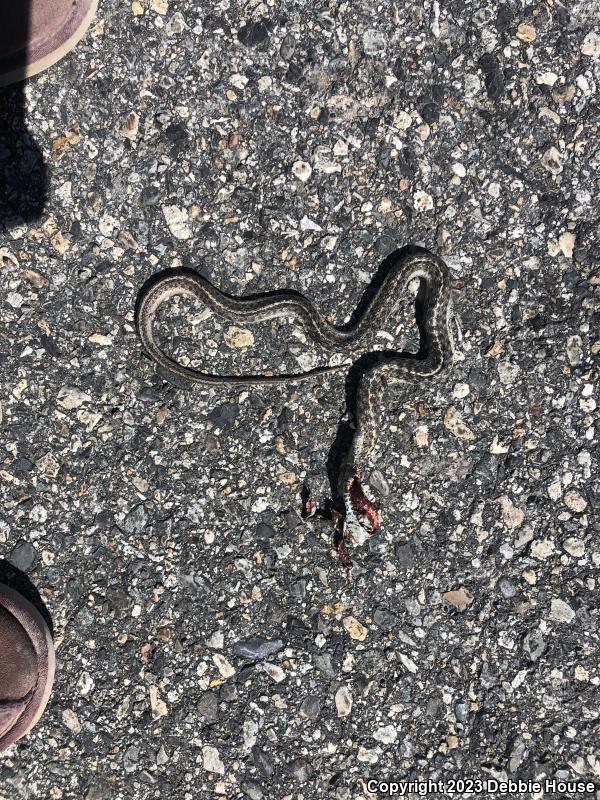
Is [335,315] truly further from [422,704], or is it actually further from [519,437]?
[422,704]

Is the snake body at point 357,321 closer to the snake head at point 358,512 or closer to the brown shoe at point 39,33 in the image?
the snake head at point 358,512

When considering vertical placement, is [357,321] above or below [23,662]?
above

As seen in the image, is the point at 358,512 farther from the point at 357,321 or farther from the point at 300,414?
the point at 357,321

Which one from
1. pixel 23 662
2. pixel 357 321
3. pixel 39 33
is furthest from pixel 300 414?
pixel 39 33

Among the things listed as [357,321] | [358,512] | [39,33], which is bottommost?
[358,512]

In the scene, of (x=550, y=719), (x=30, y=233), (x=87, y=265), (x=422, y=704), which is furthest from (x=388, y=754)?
(x=30, y=233)

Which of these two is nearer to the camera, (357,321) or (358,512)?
(358,512)

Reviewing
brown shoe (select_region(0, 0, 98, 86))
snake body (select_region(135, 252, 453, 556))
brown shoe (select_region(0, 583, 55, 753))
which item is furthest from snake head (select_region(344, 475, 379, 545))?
brown shoe (select_region(0, 0, 98, 86))
